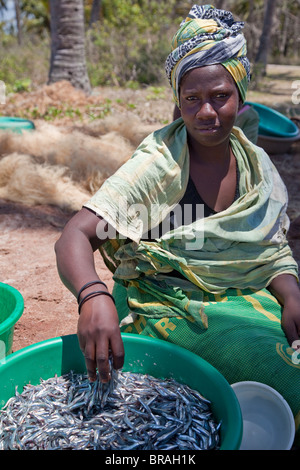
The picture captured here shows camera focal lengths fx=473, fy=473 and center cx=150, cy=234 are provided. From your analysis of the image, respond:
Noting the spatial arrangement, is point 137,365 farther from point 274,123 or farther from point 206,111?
point 274,123

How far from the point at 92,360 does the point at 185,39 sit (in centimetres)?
130

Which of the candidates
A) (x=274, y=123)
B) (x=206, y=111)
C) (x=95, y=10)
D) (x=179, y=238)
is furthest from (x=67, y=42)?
(x=95, y=10)

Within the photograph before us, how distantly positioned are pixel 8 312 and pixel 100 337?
942 mm

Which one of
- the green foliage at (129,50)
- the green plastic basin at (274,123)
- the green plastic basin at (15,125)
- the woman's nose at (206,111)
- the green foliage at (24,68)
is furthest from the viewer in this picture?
the green foliage at (129,50)

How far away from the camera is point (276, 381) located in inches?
68.8

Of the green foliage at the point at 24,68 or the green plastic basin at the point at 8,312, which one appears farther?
the green foliage at the point at 24,68

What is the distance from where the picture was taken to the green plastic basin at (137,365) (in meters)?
1.61

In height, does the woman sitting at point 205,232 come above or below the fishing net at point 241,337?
above

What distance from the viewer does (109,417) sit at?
1576 mm

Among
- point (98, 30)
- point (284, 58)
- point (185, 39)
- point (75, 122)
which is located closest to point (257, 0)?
point (284, 58)

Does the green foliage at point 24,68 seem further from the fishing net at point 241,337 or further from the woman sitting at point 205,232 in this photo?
the fishing net at point 241,337

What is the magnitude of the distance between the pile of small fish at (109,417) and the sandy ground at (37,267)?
1.08 meters

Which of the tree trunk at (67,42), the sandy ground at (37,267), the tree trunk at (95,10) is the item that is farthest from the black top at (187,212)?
the tree trunk at (95,10)
